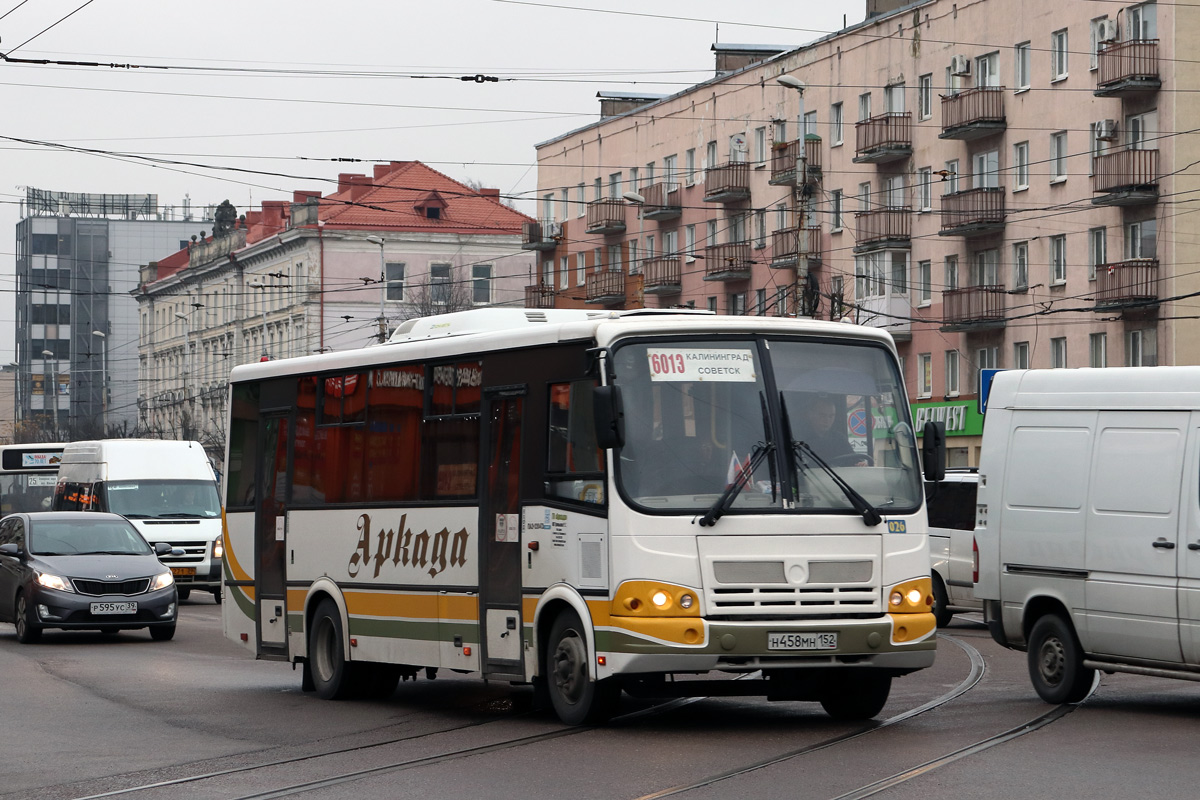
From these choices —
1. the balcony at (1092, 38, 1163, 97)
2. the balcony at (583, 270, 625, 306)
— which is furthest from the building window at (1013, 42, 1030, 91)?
the balcony at (583, 270, 625, 306)

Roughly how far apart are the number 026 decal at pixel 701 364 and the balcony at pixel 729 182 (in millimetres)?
54108

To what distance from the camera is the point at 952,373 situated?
56.7m

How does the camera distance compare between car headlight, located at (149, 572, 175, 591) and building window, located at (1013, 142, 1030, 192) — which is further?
building window, located at (1013, 142, 1030, 192)

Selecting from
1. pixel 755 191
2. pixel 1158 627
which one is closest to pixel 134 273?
pixel 755 191

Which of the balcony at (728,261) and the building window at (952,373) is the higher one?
the balcony at (728,261)

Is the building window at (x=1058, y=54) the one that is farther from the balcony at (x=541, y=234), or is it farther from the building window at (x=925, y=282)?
the balcony at (x=541, y=234)

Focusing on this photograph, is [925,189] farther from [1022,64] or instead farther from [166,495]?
[166,495]

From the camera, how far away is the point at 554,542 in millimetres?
13219

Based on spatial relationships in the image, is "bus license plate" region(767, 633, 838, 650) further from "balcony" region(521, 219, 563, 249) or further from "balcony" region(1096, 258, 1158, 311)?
"balcony" region(521, 219, 563, 249)

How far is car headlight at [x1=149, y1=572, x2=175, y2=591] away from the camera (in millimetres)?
24328

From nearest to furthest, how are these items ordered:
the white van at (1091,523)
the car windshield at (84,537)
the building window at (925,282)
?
the white van at (1091,523) < the car windshield at (84,537) < the building window at (925,282)

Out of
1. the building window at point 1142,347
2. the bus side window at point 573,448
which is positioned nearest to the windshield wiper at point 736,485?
the bus side window at point 573,448

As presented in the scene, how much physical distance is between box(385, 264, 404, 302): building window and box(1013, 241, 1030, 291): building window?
42.4m

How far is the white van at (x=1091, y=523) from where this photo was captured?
13.6 m
